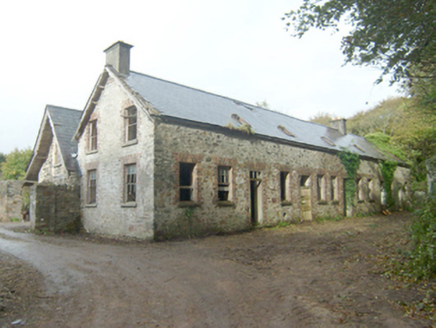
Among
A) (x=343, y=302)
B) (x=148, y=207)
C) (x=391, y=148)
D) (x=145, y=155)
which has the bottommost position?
(x=343, y=302)

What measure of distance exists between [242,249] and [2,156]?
173 ft

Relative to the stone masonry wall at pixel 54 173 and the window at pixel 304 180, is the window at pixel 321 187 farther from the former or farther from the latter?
the stone masonry wall at pixel 54 173

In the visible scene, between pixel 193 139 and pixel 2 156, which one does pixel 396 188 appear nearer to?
pixel 193 139

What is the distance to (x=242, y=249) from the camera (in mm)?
10477

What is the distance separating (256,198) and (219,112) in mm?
4533

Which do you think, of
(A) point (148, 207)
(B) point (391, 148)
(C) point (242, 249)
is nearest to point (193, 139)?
(A) point (148, 207)

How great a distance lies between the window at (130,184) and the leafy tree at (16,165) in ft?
85.7

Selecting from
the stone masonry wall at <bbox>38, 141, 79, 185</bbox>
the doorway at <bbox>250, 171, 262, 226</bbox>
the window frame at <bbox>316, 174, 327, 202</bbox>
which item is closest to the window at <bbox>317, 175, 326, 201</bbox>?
the window frame at <bbox>316, 174, 327, 202</bbox>

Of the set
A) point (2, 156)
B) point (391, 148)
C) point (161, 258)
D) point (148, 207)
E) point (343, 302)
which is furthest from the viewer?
point (2, 156)

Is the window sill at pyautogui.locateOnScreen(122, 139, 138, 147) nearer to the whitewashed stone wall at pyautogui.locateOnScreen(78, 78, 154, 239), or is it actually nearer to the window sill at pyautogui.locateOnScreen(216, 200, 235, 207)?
the whitewashed stone wall at pyautogui.locateOnScreen(78, 78, 154, 239)

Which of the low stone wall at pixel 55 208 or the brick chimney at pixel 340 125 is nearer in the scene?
the low stone wall at pixel 55 208

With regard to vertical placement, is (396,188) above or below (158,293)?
above

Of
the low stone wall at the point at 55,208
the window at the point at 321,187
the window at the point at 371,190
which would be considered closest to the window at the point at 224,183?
the low stone wall at the point at 55,208

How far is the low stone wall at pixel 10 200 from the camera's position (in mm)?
22875
